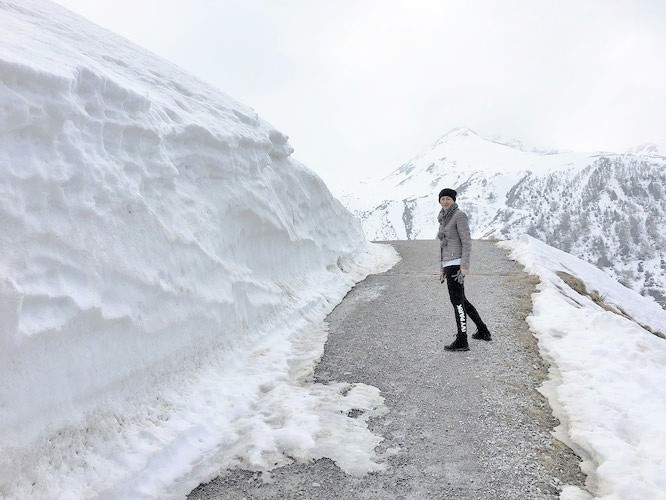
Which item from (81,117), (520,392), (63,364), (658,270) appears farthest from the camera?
(658,270)

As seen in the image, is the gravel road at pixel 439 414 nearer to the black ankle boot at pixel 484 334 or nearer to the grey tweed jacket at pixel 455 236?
the black ankle boot at pixel 484 334

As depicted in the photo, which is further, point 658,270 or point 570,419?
point 658,270

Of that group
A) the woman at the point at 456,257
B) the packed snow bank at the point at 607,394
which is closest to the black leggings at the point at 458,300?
the woman at the point at 456,257

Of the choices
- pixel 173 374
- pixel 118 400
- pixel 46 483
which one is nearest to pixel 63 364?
pixel 118 400

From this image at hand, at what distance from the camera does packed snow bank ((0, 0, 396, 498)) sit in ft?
12.7

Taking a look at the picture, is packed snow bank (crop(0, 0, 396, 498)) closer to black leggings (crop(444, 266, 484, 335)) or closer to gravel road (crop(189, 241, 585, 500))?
gravel road (crop(189, 241, 585, 500))

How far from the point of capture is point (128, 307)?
16.5ft

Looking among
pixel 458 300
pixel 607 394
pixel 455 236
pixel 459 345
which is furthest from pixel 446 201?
pixel 607 394

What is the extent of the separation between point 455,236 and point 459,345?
1754 mm

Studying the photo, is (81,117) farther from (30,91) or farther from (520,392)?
(520,392)

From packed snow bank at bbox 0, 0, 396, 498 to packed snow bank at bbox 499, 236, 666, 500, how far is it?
210 cm

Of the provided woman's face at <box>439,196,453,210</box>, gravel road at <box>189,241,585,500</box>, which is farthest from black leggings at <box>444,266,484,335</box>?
woman's face at <box>439,196,453,210</box>

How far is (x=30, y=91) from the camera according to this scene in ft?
15.4

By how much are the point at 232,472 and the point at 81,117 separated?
4.20m
